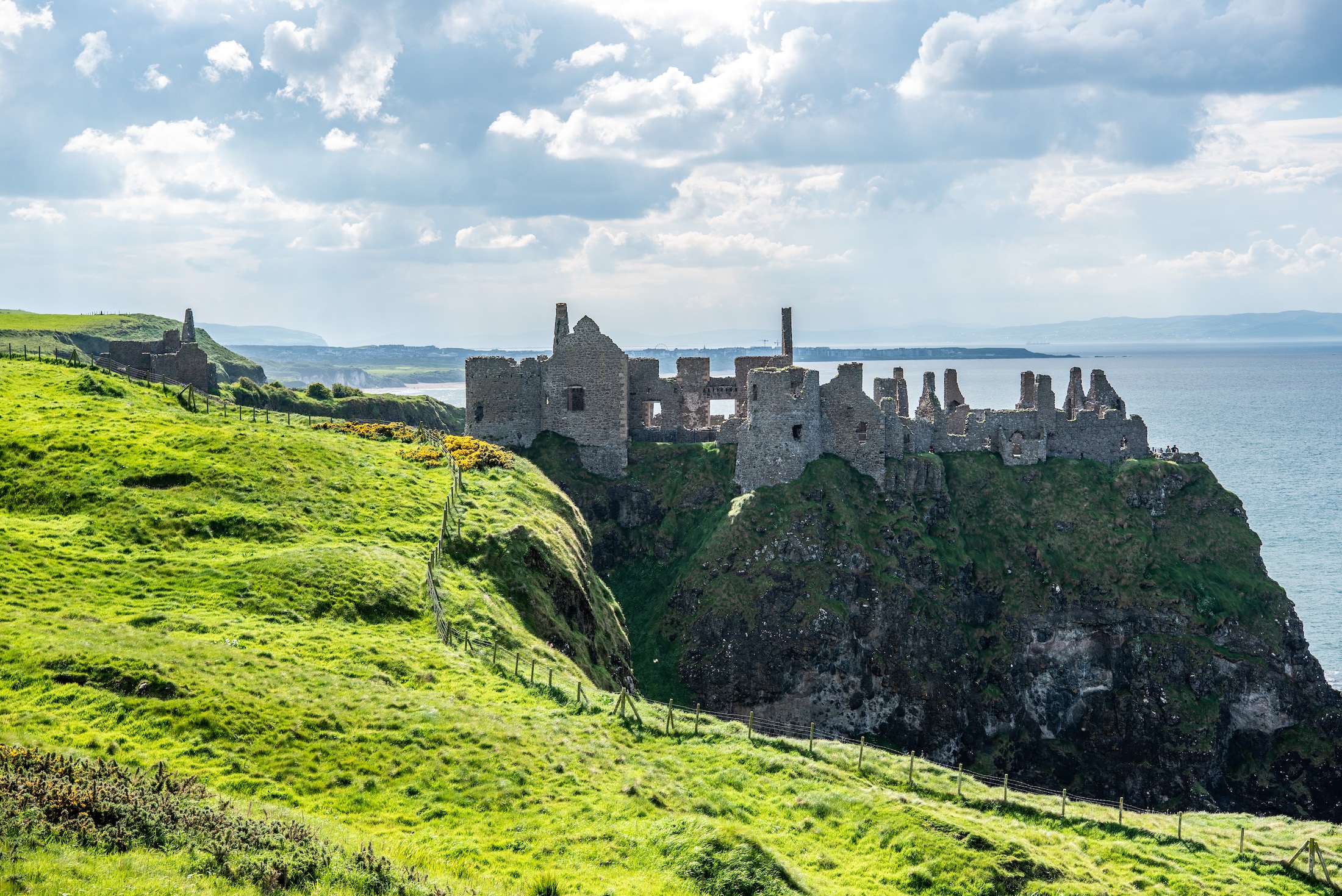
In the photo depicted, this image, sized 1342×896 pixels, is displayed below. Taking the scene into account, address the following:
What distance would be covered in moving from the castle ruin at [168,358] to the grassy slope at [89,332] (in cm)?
1576

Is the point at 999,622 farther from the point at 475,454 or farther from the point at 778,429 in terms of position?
the point at 475,454

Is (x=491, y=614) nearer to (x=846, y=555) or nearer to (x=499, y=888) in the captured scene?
(x=499, y=888)

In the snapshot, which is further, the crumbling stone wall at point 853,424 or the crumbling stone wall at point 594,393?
the crumbling stone wall at point 594,393

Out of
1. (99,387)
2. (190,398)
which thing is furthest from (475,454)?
(99,387)

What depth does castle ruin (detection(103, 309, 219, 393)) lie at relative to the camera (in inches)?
2783

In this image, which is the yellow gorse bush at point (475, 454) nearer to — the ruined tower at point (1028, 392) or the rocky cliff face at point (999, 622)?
the rocky cliff face at point (999, 622)

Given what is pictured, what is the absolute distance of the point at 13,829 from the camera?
15.4 metres

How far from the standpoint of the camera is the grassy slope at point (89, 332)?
107744mm

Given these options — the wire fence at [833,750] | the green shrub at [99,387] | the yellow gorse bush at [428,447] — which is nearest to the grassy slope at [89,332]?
the green shrub at [99,387]

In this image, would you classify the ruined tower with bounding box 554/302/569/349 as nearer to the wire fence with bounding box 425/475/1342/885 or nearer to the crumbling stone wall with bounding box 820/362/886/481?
the crumbling stone wall with bounding box 820/362/886/481

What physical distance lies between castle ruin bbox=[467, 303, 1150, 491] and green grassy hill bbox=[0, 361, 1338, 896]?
2841cm

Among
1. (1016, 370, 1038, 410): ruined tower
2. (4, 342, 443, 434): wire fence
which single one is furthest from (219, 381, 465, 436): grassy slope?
(1016, 370, 1038, 410): ruined tower

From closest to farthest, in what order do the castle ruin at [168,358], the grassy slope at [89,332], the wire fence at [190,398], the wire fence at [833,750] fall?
1. the wire fence at [833,750]
2. the wire fence at [190,398]
3. the castle ruin at [168,358]
4. the grassy slope at [89,332]

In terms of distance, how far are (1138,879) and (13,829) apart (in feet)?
88.3
